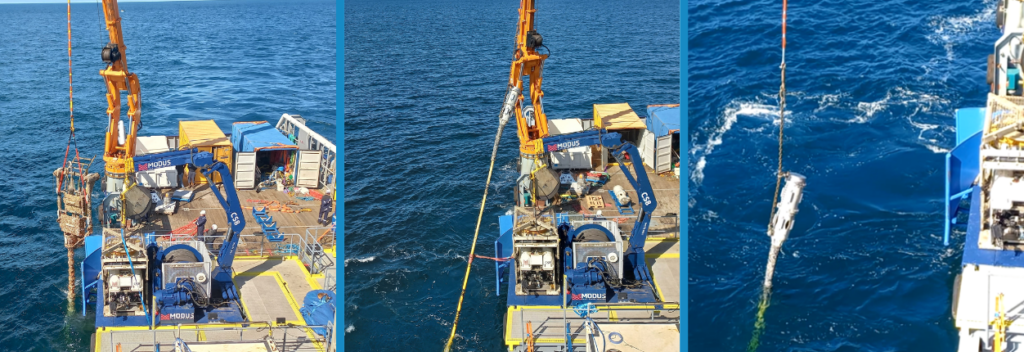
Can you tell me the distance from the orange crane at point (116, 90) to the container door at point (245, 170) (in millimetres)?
6290

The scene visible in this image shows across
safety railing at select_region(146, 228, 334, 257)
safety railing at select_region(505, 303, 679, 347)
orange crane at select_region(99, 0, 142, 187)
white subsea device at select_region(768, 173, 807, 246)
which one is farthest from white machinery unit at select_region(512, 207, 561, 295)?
orange crane at select_region(99, 0, 142, 187)

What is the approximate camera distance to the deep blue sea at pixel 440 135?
161 ft

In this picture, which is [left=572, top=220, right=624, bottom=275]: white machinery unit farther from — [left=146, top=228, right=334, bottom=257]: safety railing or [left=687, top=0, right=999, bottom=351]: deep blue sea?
[left=146, top=228, right=334, bottom=257]: safety railing

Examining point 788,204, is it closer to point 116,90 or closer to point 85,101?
point 116,90

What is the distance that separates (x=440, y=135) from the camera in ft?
250

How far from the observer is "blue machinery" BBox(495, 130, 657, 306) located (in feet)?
145

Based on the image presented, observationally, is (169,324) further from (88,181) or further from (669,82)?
(669,82)

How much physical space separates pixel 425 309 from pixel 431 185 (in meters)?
17.4

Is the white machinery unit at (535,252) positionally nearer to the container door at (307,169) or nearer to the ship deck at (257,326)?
the ship deck at (257,326)

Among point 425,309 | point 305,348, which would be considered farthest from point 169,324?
point 425,309

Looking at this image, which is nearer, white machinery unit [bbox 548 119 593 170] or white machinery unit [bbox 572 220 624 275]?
white machinery unit [bbox 572 220 624 275]

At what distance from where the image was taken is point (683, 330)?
3341cm

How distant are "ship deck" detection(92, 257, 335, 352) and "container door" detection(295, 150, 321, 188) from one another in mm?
10994

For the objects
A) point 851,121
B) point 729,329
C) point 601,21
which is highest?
point 601,21
